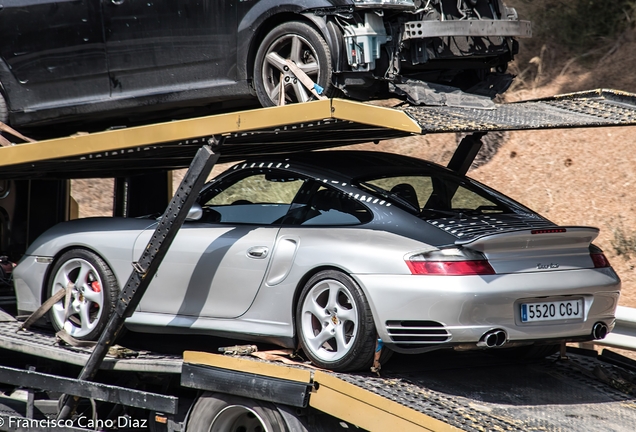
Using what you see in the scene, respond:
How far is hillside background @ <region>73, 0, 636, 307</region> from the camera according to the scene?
11.2 meters

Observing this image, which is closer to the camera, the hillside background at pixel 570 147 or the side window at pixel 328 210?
the side window at pixel 328 210

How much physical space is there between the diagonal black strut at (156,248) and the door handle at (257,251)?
1.57 feet

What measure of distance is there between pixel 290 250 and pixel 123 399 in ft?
5.03

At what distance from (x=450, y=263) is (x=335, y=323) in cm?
77

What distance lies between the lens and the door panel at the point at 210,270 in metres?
5.59

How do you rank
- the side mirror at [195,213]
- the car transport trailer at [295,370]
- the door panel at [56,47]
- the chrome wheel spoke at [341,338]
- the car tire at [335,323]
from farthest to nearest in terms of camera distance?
the door panel at [56,47] → the side mirror at [195,213] → the chrome wheel spoke at [341,338] → the car tire at [335,323] → the car transport trailer at [295,370]

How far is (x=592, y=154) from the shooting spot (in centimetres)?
1236

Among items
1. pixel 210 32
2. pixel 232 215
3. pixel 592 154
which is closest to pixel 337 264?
pixel 232 215

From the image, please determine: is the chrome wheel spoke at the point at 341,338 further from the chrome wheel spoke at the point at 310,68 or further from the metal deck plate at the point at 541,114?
the chrome wheel spoke at the point at 310,68

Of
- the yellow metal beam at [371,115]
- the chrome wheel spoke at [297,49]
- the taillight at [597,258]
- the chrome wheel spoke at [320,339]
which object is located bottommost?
the chrome wheel spoke at [320,339]

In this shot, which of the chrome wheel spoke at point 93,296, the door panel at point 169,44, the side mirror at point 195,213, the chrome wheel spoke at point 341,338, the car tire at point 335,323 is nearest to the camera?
the car tire at point 335,323

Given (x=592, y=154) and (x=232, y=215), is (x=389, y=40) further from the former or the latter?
(x=592, y=154)

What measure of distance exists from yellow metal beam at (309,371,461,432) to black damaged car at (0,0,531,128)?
212 cm

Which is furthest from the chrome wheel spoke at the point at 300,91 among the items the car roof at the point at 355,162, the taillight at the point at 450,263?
the taillight at the point at 450,263
